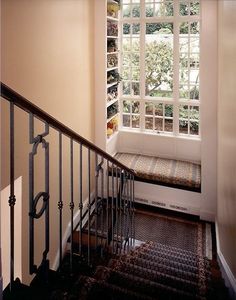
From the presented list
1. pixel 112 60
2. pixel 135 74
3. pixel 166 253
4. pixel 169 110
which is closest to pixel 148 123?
pixel 169 110

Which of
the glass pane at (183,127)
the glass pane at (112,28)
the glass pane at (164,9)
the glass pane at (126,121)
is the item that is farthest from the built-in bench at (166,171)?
the glass pane at (164,9)

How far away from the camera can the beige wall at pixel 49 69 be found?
2770 millimetres

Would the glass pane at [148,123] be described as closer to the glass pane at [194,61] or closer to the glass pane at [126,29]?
the glass pane at [194,61]

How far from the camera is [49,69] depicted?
346 cm

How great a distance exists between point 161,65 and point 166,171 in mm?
1691

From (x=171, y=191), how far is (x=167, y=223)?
0.48 m

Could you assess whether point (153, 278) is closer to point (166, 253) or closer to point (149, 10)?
point (166, 253)

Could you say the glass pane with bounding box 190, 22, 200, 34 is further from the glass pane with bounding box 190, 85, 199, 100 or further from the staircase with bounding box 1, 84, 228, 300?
the staircase with bounding box 1, 84, 228, 300

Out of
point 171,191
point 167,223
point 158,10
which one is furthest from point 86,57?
point 167,223

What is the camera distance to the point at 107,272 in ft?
7.18

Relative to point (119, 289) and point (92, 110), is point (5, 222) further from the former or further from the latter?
point (92, 110)

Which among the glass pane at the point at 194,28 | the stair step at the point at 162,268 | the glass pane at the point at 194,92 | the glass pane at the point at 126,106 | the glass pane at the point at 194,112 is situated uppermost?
the glass pane at the point at 194,28

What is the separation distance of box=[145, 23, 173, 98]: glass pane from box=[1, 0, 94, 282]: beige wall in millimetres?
1072

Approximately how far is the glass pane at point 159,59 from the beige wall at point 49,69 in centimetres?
107
